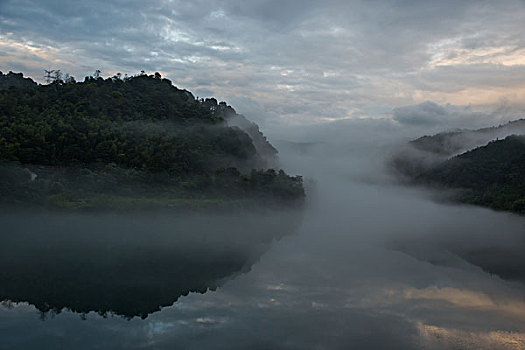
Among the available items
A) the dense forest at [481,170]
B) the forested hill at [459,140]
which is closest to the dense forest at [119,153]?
the dense forest at [481,170]

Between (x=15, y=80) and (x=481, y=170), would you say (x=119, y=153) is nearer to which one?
(x=15, y=80)

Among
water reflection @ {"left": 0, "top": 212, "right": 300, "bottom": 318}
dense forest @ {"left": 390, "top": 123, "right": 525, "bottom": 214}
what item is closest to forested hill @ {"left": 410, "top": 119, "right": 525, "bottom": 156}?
dense forest @ {"left": 390, "top": 123, "right": 525, "bottom": 214}

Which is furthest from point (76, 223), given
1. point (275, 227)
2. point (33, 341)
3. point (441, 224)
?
point (441, 224)

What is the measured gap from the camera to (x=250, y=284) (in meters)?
24.1

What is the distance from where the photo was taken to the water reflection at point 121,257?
20641 millimetres

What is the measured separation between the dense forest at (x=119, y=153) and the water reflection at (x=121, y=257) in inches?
104

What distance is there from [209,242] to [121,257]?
8470 mm

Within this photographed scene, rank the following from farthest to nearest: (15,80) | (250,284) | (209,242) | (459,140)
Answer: (459,140) → (15,80) → (209,242) → (250,284)

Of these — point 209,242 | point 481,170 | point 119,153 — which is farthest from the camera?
point 481,170

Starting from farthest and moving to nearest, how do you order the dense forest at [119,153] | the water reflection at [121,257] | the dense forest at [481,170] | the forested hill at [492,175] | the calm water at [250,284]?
1. the dense forest at [481,170]
2. the forested hill at [492,175]
3. the dense forest at [119,153]
4. the water reflection at [121,257]
5. the calm water at [250,284]

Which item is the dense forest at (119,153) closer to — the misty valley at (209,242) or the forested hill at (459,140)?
the misty valley at (209,242)

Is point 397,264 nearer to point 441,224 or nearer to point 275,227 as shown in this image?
point 275,227

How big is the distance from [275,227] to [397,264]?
53.2 ft

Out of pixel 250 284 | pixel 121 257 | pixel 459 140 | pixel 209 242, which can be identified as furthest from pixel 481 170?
pixel 121 257
